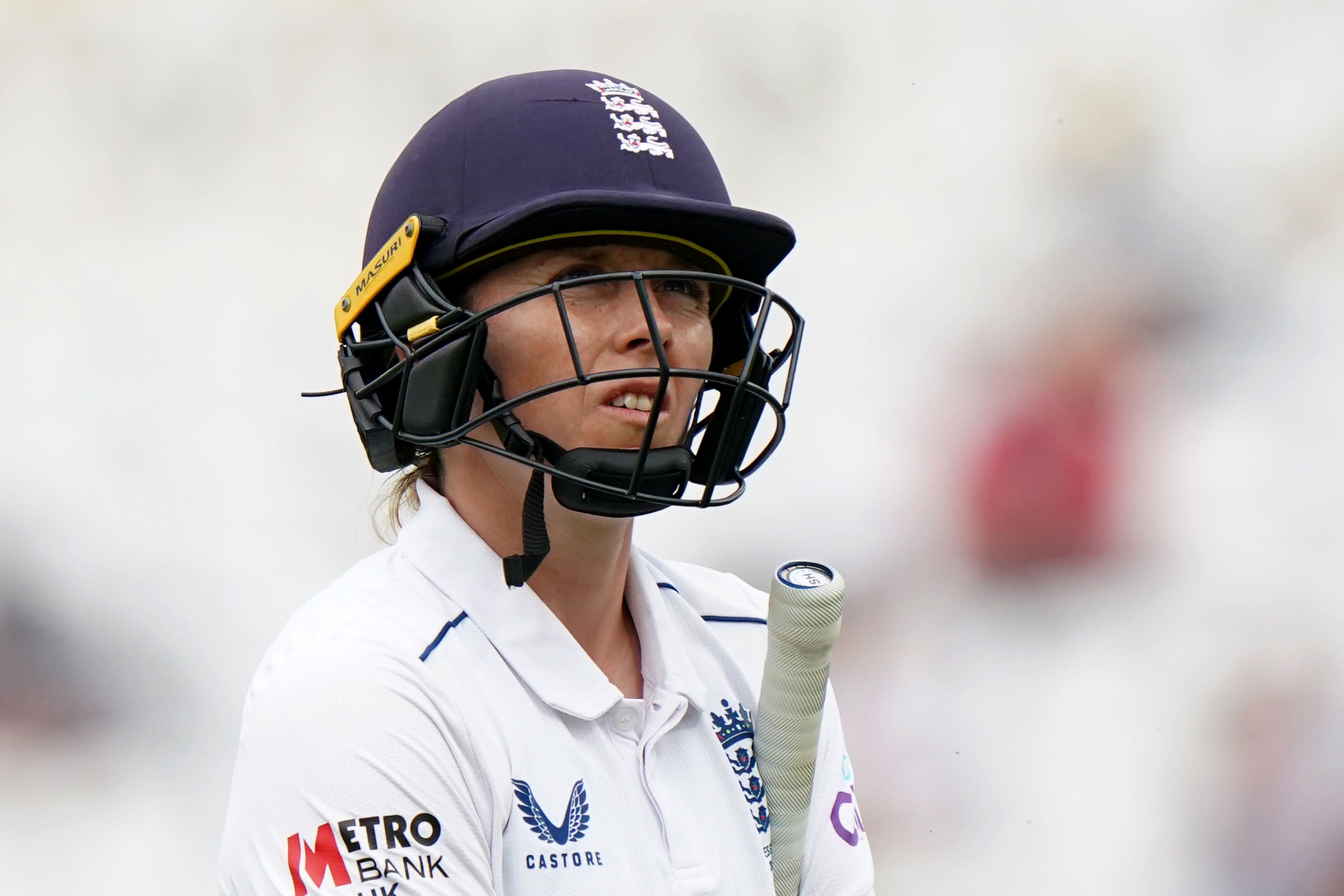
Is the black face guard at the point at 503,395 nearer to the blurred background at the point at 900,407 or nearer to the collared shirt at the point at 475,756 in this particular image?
the collared shirt at the point at 475,756

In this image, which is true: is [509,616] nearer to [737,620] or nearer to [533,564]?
[533,564]

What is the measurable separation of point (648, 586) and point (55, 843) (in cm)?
118

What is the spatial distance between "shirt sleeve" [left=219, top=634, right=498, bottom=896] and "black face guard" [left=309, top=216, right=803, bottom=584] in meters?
0.17

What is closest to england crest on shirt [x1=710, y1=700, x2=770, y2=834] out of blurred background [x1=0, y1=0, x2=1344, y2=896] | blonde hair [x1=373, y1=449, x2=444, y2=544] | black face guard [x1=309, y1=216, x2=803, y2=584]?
black face guard [x1=309, y1=216, x2=803, y2=584]

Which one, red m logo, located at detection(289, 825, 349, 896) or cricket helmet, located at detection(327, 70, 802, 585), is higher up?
cricket helmet, located at detection(327, 70, 802, 585)

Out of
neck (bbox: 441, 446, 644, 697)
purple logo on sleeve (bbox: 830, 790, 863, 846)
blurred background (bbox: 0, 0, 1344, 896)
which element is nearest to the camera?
neck (bbox: 441, 446, 644, 697)

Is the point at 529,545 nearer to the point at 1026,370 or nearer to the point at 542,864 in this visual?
the point at 542,864

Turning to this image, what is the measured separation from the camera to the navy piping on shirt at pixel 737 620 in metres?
1.35

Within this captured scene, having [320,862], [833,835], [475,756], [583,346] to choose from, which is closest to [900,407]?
[833,835]

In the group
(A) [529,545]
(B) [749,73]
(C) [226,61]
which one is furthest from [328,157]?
(A) [529,545]

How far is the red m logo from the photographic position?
914 mm

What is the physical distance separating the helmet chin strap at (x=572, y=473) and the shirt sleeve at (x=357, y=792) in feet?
0.51

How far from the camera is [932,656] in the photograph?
2.02m

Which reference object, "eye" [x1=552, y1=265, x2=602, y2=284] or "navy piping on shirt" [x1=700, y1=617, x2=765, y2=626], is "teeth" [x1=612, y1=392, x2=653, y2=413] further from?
"navy piping on shirt" [x1=700, y1=617, x2=765, y2=626]
